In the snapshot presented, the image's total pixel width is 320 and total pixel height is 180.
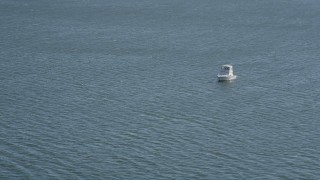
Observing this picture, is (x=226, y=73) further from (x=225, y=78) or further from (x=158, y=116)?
(x=158, y=116)

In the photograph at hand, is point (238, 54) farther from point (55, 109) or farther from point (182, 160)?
point (182, 160)

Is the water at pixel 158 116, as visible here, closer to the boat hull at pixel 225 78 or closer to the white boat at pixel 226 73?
the boat hull at pixel 225 78

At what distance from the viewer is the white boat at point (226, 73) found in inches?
6644

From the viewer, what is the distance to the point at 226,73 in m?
170

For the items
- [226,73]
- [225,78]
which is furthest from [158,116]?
[226,73]

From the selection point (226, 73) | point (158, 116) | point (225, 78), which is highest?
point (226, 73)

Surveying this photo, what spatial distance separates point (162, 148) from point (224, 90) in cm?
4118

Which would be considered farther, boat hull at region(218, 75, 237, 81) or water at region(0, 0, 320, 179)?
boat hull at region(218, 75, 237, 81)

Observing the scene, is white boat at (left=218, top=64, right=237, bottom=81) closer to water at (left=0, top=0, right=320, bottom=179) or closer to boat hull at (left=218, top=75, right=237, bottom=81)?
boat hull at (left=218, top=75, right=237, bottom=81)

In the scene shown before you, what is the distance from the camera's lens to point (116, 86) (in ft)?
542

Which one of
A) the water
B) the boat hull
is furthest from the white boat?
the water

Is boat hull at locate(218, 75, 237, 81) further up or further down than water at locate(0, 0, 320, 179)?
further up

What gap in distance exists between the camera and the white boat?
16875 cm

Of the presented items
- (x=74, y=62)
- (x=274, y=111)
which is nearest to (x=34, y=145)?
(x=274, y=111)
